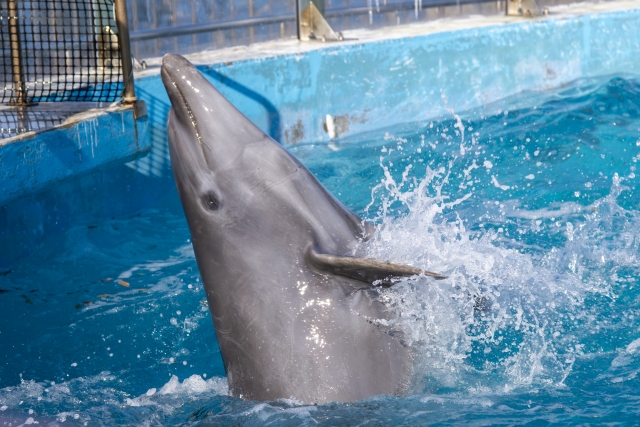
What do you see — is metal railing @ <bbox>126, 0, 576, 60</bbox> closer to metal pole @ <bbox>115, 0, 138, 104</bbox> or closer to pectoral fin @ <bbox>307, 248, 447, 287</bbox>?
metal pole @ <bbox>115, 0, 138, 104</bbox>

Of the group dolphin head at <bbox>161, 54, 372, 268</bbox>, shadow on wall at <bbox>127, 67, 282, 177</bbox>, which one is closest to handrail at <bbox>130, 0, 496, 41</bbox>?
shadow on wall at <bbox>127, 67, 282, 177</bbox>

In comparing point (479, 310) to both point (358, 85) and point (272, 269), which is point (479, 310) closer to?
point (272, 269)

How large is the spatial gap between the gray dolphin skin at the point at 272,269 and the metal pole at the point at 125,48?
2.41 meters

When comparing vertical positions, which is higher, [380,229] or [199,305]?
[380,229]

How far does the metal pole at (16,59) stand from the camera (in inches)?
245

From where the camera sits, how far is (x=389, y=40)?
963 centimetres

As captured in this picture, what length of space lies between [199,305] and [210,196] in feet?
5.71

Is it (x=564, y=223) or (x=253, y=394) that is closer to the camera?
(x=253, y=394)

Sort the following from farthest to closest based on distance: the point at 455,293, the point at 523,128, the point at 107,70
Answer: the point at 523,128
the point at 107,70
the point at 455,293

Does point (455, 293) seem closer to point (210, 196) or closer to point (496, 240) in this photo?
point (210, 196)

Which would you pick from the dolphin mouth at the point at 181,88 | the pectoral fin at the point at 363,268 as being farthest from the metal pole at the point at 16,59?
the pectoral fin at the point at 363,268

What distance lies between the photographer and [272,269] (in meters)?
3.69

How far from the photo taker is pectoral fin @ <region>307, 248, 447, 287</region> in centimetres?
322

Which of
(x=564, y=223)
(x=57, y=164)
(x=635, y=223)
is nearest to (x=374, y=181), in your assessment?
(x=564, y=223)
